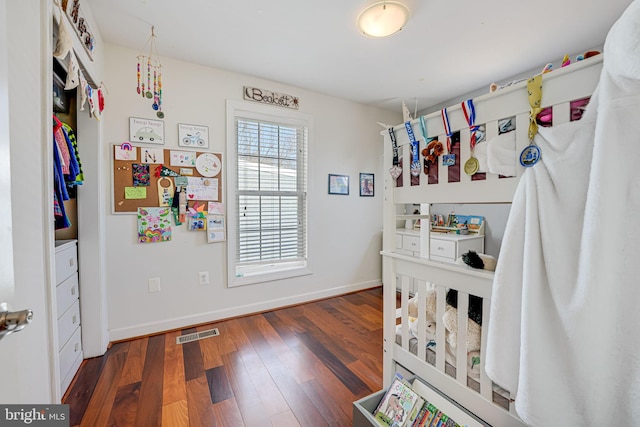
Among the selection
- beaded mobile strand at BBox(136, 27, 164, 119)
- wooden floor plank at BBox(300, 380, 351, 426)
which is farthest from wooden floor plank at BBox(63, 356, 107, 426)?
beaded mobile strand at BBox(136, 27, 164, 119)

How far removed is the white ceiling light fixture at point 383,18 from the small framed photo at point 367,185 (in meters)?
1.73

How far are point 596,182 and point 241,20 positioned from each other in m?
2.09

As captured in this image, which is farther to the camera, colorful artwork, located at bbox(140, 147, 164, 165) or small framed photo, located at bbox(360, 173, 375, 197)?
small framed photo, located at bbox(360, 173, 375, 197)

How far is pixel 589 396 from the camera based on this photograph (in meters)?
0.69

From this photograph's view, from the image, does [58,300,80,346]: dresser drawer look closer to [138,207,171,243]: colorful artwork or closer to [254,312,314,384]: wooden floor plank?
[138,207,171,243]: colorful artwork

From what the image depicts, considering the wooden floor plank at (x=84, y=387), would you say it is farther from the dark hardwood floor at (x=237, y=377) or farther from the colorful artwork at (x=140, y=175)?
the colorful artwork at (x=140, y=175)

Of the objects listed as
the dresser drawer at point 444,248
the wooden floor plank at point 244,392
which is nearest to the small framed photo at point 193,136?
the wooden floor plank at point 244,392

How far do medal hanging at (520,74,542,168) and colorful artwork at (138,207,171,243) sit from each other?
95.1 inches

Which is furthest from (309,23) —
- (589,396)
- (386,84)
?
(589,396)

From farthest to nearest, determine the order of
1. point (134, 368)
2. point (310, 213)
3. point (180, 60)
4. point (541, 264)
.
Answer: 1. point (310, 213)
2. point (180, 60)
3. point (134, 368)
4. point (541, 264)

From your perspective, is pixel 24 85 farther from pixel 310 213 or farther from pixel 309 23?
pixel 310 213

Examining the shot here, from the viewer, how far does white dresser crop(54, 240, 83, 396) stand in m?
1.46

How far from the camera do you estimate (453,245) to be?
261cm

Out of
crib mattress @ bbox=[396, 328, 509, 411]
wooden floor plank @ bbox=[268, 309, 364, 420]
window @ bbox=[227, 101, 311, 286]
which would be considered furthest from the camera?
window @ bbox=[227, 101, 311, 286]
